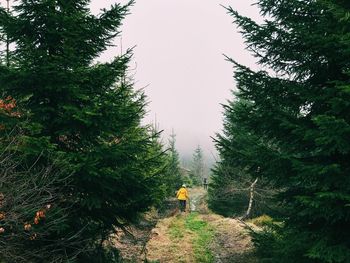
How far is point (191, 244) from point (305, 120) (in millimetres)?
9330

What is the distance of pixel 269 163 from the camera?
330 inches

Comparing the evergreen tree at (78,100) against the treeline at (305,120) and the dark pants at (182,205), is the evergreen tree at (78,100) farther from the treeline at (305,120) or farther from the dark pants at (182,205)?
the dark pants at (182,205)

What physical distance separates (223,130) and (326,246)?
77.5 feet

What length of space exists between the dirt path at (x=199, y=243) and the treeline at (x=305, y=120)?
3383 millimetres

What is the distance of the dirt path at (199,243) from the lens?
1333cm

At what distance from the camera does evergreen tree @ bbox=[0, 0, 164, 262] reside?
9.03m

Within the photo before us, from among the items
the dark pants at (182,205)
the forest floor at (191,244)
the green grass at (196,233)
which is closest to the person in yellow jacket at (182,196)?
the dark pants at (182,205)

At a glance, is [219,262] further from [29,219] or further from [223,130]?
[223,130]

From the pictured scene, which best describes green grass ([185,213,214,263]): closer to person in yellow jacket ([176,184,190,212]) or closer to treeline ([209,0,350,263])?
person in yellow jacket ([176,184,190,212])

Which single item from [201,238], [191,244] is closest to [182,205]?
A: [201,238]

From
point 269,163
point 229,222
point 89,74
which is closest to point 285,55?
point 269,163

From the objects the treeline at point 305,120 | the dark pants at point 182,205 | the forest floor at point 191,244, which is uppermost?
the treeline at point 305,120

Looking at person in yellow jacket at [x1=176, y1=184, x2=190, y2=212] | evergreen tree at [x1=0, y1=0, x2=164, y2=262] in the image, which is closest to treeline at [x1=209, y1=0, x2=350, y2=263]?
evergreen tree at [x1=0, y1=0, x2=164, y2=262]

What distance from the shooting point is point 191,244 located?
15680mm
